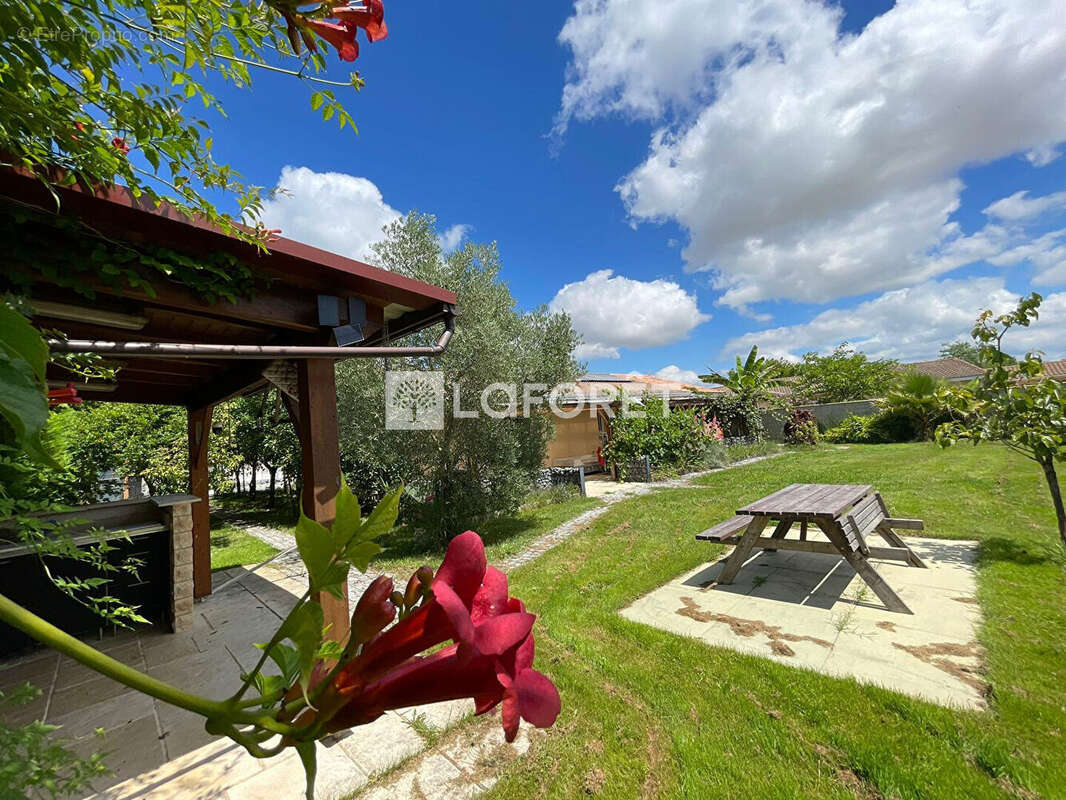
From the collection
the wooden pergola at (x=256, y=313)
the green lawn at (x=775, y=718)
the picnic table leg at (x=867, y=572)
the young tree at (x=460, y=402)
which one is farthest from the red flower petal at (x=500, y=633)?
the young tree at (x=460, y=402)

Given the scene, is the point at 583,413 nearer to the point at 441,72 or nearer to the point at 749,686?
the point at 441,72

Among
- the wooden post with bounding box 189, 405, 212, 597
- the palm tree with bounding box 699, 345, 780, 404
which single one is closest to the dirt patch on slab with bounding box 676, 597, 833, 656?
the wooden post with bounding box 189, 405, 212, 597

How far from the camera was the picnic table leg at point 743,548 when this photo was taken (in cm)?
434

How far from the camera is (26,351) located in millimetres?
389

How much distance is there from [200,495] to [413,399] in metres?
2.85

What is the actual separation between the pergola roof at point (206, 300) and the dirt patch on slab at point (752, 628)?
133 inches

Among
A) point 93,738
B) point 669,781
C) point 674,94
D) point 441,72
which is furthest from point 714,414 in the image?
point 93,738

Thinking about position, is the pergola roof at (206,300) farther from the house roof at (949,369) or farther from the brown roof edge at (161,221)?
the house roof at (949,369)

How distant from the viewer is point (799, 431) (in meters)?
18.3

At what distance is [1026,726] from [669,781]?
1.96m

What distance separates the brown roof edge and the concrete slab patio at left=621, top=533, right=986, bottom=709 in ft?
11.9

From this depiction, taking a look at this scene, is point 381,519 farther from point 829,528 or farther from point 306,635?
point 829,528

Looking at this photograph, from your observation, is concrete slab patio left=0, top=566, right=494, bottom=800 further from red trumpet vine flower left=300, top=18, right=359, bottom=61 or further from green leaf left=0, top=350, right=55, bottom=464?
red trumpet vine flower left=300, top=18, right=359, bottom=61

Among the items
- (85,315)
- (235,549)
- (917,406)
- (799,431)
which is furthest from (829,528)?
(799,431)
